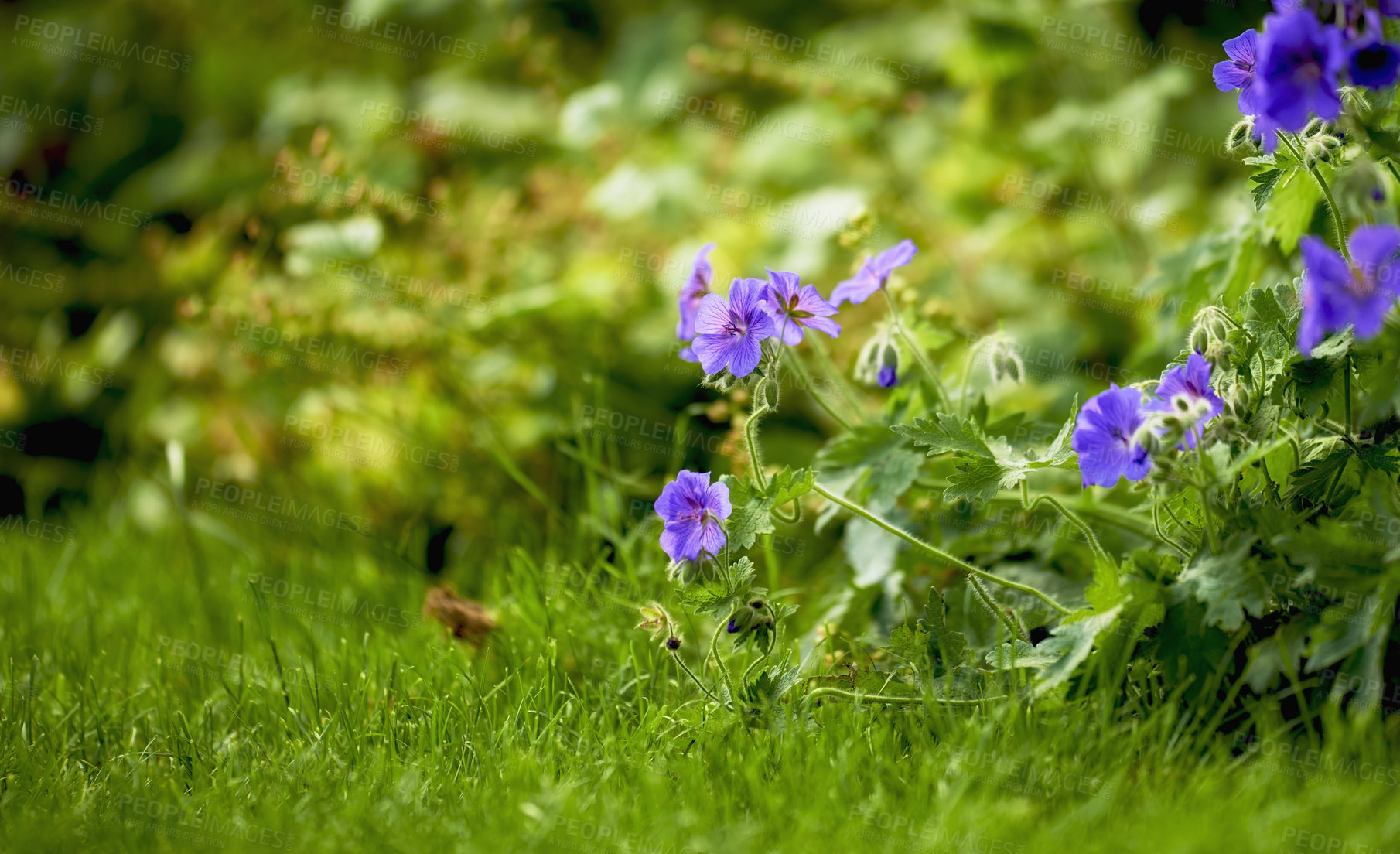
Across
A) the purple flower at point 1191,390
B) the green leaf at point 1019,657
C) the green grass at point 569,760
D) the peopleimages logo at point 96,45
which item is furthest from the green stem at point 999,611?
the peopleimages logo at point 96,45

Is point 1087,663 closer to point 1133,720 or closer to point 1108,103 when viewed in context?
point 1133,720

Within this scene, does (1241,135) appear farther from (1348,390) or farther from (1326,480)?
(1326,480)

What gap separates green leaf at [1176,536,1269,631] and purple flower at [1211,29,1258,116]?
2.03ft

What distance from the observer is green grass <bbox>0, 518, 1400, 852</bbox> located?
1388 millimetres

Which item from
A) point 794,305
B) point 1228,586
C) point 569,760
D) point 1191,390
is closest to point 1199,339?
point 1191,390

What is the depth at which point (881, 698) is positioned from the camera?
1642 mm

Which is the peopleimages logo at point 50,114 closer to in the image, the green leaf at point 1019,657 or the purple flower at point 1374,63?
the green leaf at point 1019,657

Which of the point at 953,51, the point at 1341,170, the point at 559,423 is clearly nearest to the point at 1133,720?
the point at 1341,170

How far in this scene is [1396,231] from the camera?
1.27m

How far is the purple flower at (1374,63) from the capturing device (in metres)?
1.28

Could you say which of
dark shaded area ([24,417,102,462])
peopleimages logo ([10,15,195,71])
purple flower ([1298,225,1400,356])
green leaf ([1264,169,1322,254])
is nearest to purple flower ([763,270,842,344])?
purple flower ([1298,225,1400,356])

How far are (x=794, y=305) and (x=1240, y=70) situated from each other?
73cm

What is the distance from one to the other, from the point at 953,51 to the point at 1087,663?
2.30 meters

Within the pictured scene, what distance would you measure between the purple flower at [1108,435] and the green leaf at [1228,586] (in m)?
0.19
